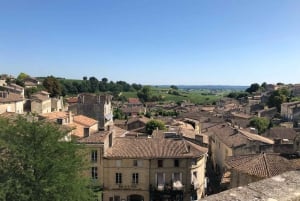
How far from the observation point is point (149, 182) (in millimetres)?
34312

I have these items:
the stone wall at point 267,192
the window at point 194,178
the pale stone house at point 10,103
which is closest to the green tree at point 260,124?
the window at point 194,178

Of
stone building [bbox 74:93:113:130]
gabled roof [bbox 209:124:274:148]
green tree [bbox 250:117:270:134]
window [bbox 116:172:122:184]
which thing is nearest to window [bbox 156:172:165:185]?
window [bbox 116:172:122:184]

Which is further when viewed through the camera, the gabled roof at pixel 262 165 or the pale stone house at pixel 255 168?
the gabled roof at pixel 262 165

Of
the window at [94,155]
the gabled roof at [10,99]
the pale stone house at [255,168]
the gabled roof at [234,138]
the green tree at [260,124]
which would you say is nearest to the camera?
the pale stone house at [255,168]

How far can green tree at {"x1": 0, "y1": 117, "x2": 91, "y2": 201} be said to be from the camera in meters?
22.3

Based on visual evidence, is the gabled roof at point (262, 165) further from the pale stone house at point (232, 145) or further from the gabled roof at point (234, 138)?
the gabled roof at point (234, 138)

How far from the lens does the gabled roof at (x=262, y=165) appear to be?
23672mm

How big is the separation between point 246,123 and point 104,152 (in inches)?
1934

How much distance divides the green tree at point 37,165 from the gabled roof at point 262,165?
37.2 feet

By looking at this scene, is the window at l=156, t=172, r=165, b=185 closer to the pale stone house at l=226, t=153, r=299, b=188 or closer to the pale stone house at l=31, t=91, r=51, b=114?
the pale stone house at l=226, t=153, r=299, b=188

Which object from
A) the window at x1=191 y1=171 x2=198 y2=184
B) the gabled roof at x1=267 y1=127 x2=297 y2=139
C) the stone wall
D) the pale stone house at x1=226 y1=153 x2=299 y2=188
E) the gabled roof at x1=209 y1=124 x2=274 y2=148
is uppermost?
the stone wall

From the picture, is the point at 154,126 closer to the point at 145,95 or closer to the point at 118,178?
the point at 118,178

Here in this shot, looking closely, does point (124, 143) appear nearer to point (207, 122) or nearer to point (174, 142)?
point (174, 142)

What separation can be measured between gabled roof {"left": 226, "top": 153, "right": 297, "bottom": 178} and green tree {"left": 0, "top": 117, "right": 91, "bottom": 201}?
11329 mm
